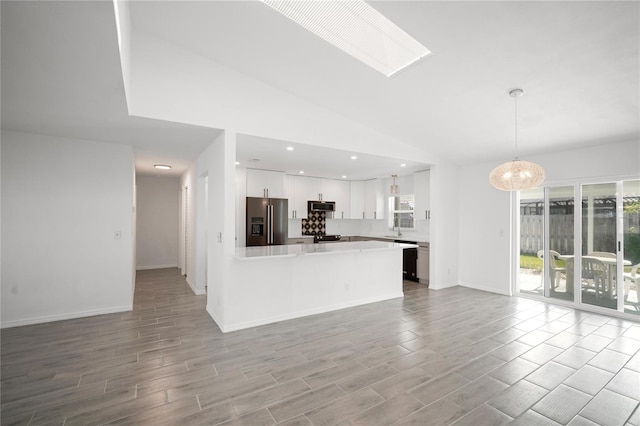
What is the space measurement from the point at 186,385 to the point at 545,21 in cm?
405

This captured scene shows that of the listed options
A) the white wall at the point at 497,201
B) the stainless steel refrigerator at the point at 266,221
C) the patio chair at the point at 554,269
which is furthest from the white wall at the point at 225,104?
the patio chair at the point at 554,269

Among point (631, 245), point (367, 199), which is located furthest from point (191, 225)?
point (631, 245)

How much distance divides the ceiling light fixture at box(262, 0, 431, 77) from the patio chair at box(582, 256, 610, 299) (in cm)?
425

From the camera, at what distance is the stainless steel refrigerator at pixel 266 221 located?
5938 mm

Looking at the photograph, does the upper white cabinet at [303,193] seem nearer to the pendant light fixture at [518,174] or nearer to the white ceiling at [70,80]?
the white ceiling at [70,80]

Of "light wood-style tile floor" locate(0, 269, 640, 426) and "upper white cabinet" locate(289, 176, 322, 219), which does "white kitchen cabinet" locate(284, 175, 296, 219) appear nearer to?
"upper white cabinet" locate(289, 176, 322, 219)

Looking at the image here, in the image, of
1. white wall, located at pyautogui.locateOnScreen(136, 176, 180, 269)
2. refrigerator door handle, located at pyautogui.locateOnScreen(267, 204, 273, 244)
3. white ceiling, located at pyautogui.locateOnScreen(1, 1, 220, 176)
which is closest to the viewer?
white ceiling, located at pyautogui.locateOnScreen(1, 1, 220, 176)

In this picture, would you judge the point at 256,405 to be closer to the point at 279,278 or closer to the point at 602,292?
the point at 279,278

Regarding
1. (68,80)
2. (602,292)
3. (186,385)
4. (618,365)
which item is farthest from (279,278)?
(602,292)

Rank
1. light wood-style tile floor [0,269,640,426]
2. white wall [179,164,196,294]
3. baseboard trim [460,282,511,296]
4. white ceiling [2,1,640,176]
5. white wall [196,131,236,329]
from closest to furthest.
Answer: white ceiling [2,1,640,176], light wood-style tile floor [0,269,640,426], white wall [196,131,236,329], baseboard trim [460,282,511,296], white wall [179,164,196,294]

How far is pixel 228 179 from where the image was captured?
139 inches

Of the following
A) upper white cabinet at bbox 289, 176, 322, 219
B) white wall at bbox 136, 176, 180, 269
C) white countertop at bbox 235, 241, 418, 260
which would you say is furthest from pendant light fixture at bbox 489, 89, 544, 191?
white wall at bbox 136, 176, 180, 269

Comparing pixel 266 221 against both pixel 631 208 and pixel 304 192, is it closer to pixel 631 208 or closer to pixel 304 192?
pixel 304 192

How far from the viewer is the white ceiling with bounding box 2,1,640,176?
1.98 metres
